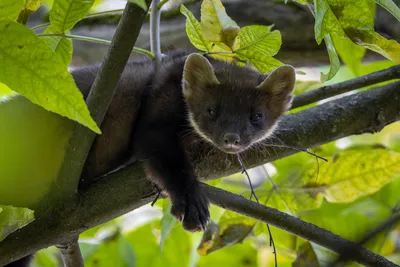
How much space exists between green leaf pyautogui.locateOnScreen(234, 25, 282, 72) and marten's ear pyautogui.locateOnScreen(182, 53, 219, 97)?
545 mm

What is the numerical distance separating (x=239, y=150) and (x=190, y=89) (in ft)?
1.32

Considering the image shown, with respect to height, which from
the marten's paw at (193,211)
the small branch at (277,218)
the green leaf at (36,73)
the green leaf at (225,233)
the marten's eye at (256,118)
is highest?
the green leaf at (36,73)

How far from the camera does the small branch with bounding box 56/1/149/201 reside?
4.36 ft

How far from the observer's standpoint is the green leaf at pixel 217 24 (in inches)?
66.2

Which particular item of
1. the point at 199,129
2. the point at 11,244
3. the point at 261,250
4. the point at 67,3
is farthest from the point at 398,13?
the point at 261,250

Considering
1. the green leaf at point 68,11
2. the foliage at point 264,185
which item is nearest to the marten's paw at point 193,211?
the foliage at point 264,185

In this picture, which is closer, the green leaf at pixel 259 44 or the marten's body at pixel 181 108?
the green leaf at pixel 259 44

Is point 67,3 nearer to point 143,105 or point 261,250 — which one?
point 143,105

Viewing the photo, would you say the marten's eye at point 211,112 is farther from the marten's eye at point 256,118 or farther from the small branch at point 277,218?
the small branch at point 277,218

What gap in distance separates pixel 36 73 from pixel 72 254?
102 centimetres

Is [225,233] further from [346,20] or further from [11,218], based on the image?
[346,20]

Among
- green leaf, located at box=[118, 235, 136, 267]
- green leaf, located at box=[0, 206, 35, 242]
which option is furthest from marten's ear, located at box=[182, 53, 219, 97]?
green leaf, located at box=[0, 206, 35, 242]

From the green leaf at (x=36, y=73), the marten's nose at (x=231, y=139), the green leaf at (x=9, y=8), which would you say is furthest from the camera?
the marten's nose at (x=231, y=139)

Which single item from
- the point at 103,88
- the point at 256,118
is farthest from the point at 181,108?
the point at 103,88
